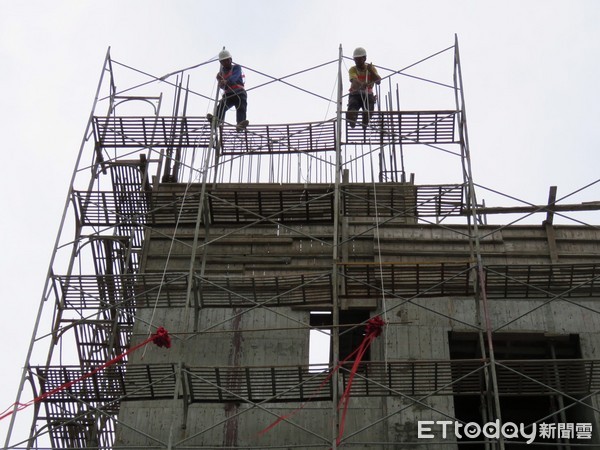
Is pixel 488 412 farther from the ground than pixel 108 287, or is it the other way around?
pixel 108 287

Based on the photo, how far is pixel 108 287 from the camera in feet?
67.3

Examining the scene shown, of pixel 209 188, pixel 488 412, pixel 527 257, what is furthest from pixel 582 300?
pixel 209 188

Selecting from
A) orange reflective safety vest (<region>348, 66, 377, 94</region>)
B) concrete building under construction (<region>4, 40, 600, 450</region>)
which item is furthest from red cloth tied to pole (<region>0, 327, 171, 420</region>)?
orange reflective safety vest (<region>348, 66, 377, 94</region>)

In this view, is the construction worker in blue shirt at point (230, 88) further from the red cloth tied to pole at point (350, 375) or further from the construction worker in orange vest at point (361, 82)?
Result: the red cloth tied to pole at point (350, 375)

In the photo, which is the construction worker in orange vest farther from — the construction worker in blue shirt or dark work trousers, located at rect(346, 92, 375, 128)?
the construction worker in blue shirt

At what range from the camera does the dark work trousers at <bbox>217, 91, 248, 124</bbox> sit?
24359mm

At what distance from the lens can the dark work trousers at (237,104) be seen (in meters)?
24.4

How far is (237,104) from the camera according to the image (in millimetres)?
24703

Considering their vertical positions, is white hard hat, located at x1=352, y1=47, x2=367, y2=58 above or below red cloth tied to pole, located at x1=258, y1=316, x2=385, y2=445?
above

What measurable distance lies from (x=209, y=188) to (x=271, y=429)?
20.3ft

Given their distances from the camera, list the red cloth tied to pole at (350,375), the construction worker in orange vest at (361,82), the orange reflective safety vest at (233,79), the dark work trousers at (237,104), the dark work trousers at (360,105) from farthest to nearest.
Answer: the orange reflective safety vest at (233,79) → the dark work trousers at (237,104) → the construction worker in orange vest at (361,82) → the dark work trousers at (360,105) → the red cloth tied to pole at (350,375)

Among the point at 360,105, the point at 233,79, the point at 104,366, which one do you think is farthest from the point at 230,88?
the point at 104,366

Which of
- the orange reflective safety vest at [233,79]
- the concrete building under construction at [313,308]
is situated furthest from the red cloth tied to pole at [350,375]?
the orange reflective safety vest at [233,79]

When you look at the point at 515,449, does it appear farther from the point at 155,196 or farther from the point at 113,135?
the point at 113,135
